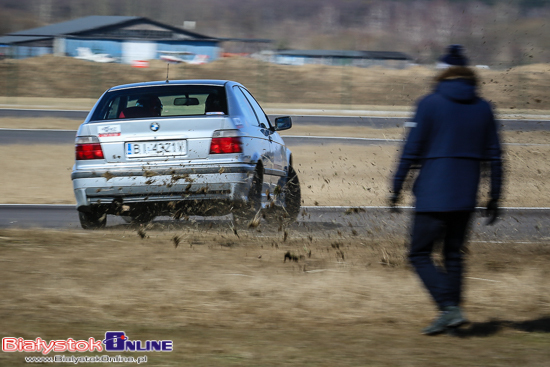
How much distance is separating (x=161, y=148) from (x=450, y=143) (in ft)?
11.8

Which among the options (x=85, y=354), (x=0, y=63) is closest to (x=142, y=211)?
(x=85, y=354)

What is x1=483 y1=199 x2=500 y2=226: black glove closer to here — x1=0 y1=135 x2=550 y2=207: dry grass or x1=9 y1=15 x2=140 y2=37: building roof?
x1=0 y1=135 x2=550 y2=207: dry grass

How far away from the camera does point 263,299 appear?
5363 mm

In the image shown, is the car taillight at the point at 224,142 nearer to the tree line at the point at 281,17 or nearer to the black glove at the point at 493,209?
the black glove at the point at 493,209

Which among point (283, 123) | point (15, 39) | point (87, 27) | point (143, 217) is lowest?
point (143, 217)

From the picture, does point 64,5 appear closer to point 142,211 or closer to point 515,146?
point 515,146

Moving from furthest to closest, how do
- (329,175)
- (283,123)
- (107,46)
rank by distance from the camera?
(107,46) < (329,175) < (283,123)

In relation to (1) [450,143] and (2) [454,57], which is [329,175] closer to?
(2) [454,57]

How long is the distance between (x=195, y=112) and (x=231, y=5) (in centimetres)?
13372

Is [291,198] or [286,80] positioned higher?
[286,80]

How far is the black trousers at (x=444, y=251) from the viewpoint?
4.29 metres

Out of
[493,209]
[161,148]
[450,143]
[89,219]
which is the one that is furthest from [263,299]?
[89,219]

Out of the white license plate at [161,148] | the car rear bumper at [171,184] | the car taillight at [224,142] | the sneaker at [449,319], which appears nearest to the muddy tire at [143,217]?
the car rear bumper at [171,184]

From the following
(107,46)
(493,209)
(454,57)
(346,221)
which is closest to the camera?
(454,57)
